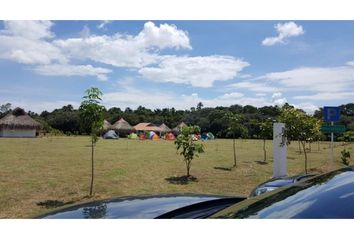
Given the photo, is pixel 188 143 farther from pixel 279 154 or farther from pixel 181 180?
pixel 279 154

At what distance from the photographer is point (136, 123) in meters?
82.1

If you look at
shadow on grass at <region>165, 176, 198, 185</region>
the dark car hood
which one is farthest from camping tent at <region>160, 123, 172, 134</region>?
the dark car hood

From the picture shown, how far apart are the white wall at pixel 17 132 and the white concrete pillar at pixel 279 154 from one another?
52362 millimetres

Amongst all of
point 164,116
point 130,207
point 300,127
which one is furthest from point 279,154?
point 164,116

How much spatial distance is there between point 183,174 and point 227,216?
13709mm

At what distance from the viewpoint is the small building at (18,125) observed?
190ft

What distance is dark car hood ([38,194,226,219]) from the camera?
2.63m

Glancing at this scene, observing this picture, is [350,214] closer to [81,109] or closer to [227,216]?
[227,216]

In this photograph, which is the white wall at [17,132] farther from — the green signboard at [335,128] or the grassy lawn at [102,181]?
the green signboard at [335,128]

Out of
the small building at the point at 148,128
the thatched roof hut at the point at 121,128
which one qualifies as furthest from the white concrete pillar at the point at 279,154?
the small building at the point at 148,128

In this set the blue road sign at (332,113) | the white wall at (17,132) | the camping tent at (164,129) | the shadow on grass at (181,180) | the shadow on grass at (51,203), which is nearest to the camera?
the shadow on grass at (51,203)

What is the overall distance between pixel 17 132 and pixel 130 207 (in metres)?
61.1

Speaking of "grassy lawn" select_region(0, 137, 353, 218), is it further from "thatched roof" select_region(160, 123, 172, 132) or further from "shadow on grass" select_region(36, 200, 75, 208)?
"thatched roof" select_region(160, 123, 172, 132)

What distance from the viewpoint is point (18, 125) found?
58594mm
